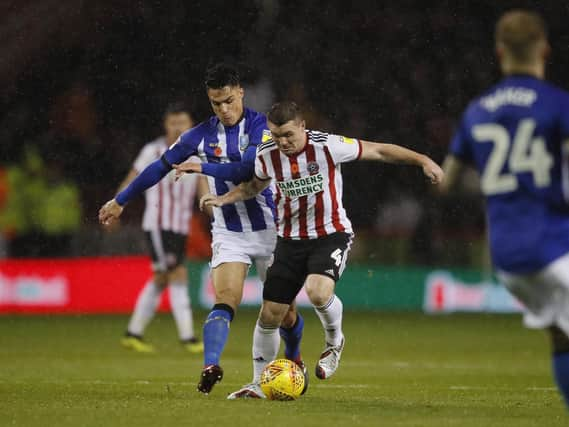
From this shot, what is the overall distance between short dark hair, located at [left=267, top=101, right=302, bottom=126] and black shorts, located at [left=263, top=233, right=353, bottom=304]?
33.1 inches

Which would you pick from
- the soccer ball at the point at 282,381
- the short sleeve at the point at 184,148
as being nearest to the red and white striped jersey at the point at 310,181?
the short sleeve at the point at 184,148

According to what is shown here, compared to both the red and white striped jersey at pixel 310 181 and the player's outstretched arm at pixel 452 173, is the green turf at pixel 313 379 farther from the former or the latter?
the player's outstretched arm at pixel 452 173

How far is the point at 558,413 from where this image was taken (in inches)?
255

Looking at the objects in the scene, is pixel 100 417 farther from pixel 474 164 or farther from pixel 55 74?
pixel 55 74

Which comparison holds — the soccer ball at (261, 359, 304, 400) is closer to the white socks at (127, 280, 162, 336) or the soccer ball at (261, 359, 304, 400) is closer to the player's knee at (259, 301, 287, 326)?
the player's knee at (259, 301, 287, 326)

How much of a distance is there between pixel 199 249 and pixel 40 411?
9967mm

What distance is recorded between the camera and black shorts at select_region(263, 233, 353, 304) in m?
7.27

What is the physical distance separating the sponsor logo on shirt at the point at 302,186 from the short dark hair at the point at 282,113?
438 millimetres

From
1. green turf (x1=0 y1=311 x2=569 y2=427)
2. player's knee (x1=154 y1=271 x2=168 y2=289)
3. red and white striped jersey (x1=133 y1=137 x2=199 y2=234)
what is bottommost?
green turf (x1=0 y1=311 x2=569 y2=427)

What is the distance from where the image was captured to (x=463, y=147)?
16.4 ft

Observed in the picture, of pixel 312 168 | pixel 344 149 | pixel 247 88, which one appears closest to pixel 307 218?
pixel 312 168

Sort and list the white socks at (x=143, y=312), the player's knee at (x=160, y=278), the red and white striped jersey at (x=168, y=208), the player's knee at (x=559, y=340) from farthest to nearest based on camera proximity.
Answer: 1. the red and white striped jersey at (x=168, y=208)
2. the player's knee at (x=160, y=278)
3. the white socks at (x=143, y=312)
4. the player's knee at (x=559, y=340)

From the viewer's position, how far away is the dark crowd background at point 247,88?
1398 centimetres

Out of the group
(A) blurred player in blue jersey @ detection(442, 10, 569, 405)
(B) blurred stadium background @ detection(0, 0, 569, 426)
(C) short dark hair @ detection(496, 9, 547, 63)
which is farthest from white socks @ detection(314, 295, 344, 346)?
(B) blurred stadium background @ detection(0, 0, 569, 426)
